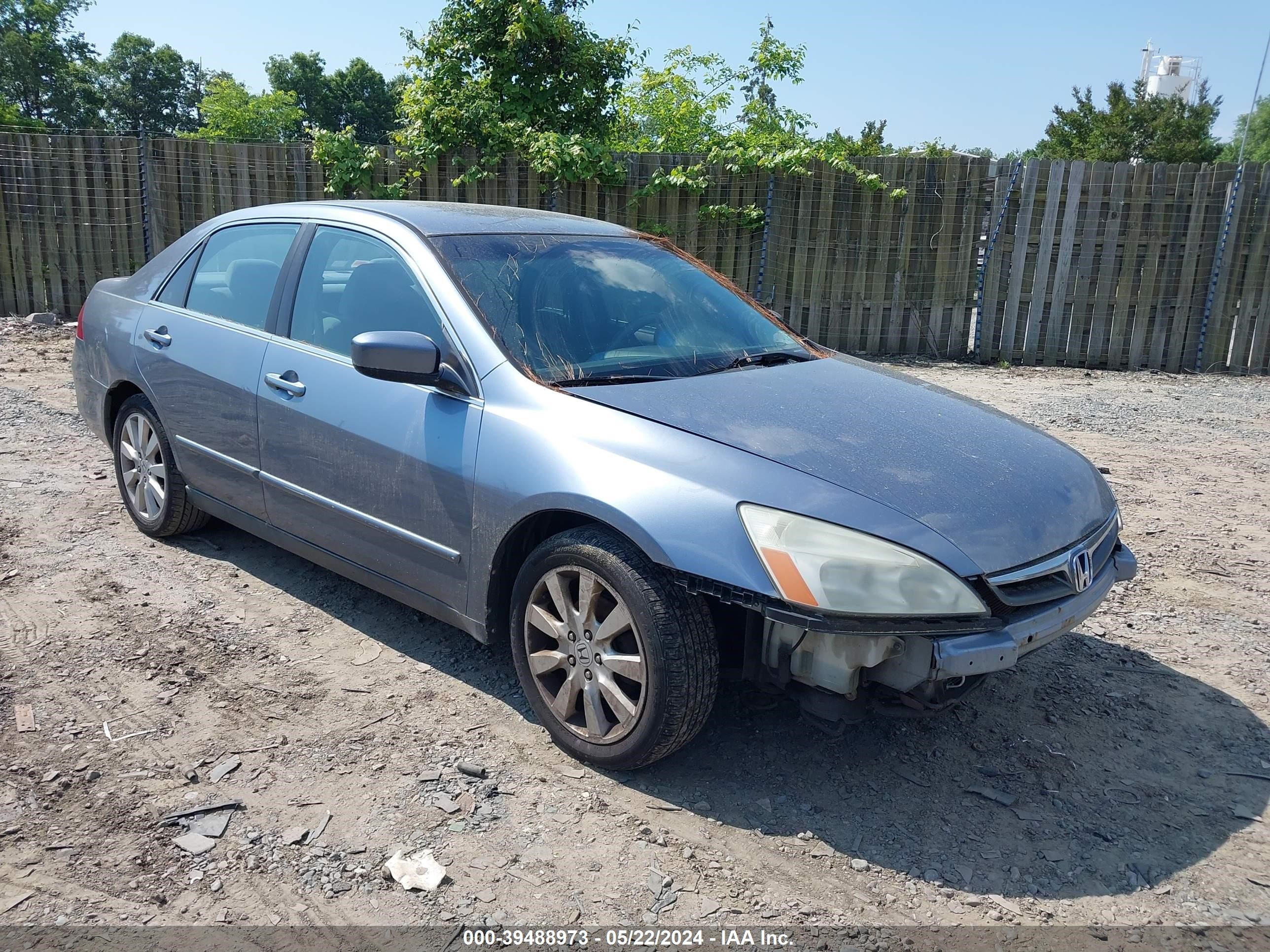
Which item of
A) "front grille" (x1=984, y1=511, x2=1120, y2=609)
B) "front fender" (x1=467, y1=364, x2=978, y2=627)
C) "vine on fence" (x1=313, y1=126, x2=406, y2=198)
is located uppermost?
"vine on fence" (x1=313, y1=126, x2=406, y2=198)

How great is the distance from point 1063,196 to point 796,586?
9.61 meters

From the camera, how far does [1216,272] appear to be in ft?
35.2

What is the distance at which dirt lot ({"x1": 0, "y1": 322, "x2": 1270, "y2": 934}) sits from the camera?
8.78 ft

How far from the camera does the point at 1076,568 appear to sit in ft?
10.1

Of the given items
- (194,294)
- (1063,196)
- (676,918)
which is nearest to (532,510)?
(676,918)

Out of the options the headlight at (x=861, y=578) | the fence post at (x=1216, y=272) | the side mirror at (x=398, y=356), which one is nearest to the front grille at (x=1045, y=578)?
the headlight at (x=861, y=578)

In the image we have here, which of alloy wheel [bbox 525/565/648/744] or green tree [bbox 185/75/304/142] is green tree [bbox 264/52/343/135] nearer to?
green tree [bbox 185/75/304/142]

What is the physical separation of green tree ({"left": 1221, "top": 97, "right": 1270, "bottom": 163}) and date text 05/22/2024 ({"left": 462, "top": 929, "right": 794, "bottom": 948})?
290 feet

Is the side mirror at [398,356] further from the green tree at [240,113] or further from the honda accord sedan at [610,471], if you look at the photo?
the green tree at [240,113]

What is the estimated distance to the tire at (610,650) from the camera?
293cm

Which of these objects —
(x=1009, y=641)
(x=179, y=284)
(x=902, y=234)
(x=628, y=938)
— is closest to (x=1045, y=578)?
(x=1009, y=641)

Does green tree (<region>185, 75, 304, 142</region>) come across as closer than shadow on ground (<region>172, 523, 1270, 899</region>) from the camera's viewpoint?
No

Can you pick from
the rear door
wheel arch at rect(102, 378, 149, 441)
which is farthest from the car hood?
wheel arch at rect(102, 378, 149, 441)

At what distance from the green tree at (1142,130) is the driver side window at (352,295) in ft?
159
